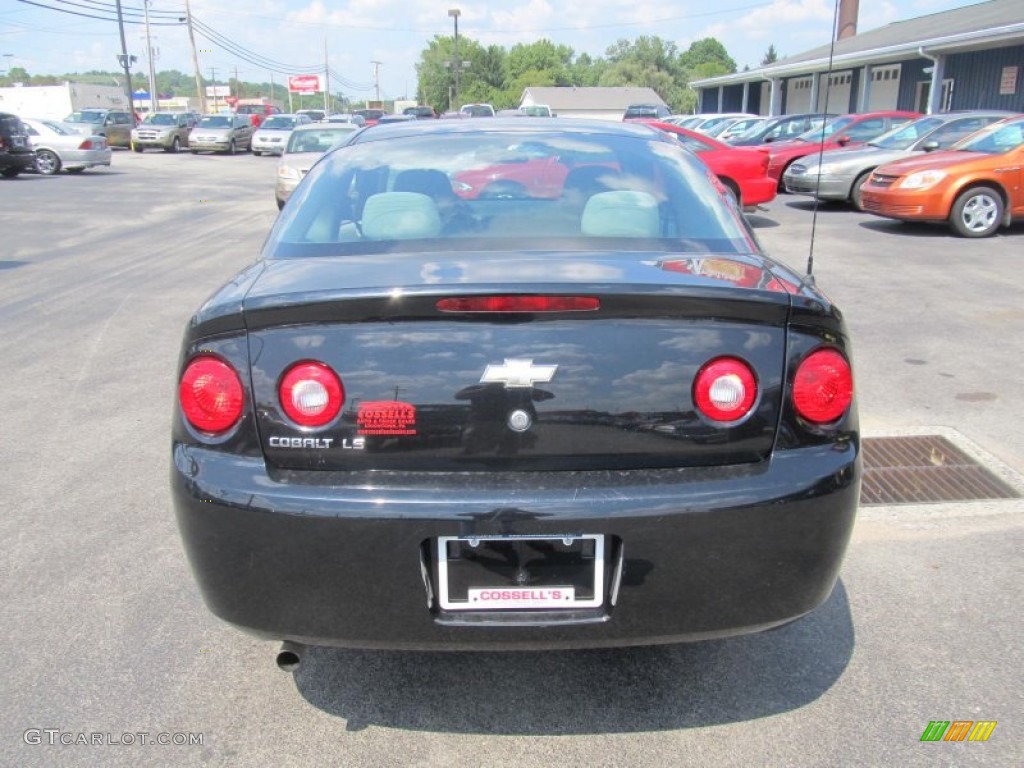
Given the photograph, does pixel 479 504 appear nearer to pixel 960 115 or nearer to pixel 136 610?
pixel 136 610

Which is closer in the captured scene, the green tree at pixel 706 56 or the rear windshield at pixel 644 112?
the rear windshield at pixel 644 112

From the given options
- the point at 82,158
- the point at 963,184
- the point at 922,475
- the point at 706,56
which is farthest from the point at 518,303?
the point at 706,56

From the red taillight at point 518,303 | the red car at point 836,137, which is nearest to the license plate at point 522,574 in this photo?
the red taillight at point 518,303

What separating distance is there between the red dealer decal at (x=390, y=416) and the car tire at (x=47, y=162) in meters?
24.7

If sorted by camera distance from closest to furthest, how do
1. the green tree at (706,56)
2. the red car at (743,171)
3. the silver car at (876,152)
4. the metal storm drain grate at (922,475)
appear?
the metal storm drain grate at (922,475) → the red car at (743,171) → the silver car at (876,152) → the green tree at (706,56)

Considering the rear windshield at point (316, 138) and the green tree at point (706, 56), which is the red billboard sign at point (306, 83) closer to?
the green tree at point (706, 56)

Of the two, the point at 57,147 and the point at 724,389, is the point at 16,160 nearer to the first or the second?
the point at 57,147

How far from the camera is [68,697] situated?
8.69 feet

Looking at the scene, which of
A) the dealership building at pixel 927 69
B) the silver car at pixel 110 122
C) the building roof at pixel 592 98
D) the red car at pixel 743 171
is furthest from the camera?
the building roof at pixel 592 98

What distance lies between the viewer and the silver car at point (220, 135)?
3250 centimetres

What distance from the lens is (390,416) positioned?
220cm

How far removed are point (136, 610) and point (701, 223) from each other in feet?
7.79

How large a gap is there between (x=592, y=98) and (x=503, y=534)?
8144 cm

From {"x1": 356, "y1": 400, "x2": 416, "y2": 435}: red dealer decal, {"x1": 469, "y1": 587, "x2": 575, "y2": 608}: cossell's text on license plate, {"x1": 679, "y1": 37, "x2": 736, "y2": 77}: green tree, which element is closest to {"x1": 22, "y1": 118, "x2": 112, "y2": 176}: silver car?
{"x1": 356, "y1": 400, "x2": 416, "y2": 435}: red dealer decal
